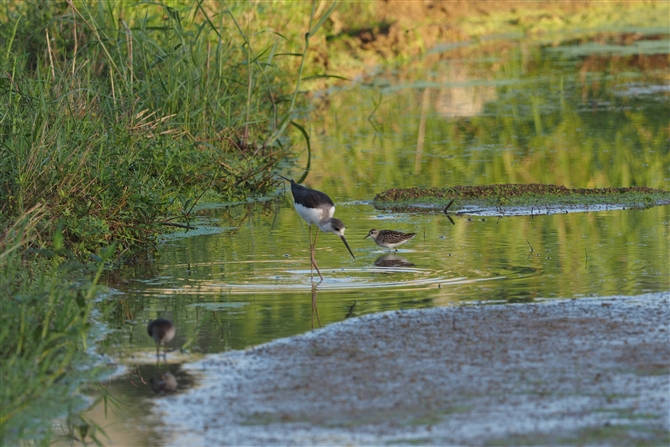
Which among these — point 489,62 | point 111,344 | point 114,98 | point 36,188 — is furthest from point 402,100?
point 111,344

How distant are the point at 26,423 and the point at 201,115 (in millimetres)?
6645

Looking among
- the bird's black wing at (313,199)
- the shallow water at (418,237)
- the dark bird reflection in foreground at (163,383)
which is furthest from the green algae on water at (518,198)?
the dark bird reflection in foreground at (163,383)

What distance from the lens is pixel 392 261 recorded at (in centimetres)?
883

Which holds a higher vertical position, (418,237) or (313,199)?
(313,199)

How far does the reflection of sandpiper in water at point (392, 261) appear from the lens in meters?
8.70

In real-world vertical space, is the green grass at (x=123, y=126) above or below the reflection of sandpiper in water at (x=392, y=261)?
above

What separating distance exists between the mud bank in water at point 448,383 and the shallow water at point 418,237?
33cm

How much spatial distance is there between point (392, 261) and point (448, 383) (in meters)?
3.15

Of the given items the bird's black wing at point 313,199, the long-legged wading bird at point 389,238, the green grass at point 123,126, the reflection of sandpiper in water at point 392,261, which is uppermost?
the green grass at point 123,126

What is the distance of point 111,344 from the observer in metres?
6.79

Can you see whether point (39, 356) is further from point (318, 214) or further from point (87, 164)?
point (87, 164)

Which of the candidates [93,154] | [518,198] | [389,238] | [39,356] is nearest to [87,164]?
[93,154]

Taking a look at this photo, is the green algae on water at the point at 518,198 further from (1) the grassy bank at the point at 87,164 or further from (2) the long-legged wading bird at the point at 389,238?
(2) the long-legged wading bird at the point at 389,238

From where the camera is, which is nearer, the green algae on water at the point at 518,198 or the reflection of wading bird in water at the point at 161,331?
the reflection of wading bird in water at the point at 161,331
